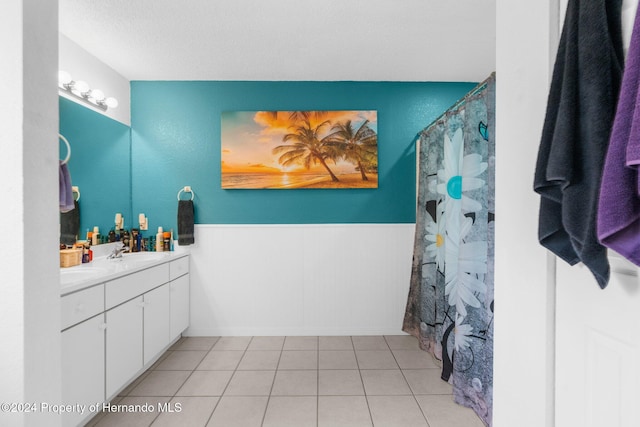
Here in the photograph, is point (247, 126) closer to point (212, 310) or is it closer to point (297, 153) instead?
point (297, 153)

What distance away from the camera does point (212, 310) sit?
9.24 feet

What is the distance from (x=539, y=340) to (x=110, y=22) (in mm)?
2799

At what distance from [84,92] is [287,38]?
154 cm

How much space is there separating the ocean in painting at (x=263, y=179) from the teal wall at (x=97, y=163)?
0.89m

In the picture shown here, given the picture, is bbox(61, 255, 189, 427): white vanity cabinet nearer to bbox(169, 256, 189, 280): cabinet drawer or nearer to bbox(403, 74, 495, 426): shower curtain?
bbox(169, 256, 189, 280): cabinet drawer

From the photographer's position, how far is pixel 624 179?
1.72 feet

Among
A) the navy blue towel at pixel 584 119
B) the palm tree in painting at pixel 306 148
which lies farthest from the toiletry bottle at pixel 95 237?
the navy blue towel at pixel 584 119

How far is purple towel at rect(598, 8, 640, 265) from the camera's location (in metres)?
0.50

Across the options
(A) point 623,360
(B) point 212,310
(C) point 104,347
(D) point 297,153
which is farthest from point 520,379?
(B) point 212,310

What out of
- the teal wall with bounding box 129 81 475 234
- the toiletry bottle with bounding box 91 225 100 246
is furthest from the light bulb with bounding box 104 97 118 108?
the toiletry bottle with bounding box 91 225 100 246

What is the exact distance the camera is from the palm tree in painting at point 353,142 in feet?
9.18

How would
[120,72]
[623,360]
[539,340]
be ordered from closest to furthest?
[623,360]
[539,340]
[120,72]

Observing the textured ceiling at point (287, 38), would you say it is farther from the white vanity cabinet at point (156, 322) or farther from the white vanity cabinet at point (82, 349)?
the white vanity cabinet at point (156, 322)

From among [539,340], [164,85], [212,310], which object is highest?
[164,85]
